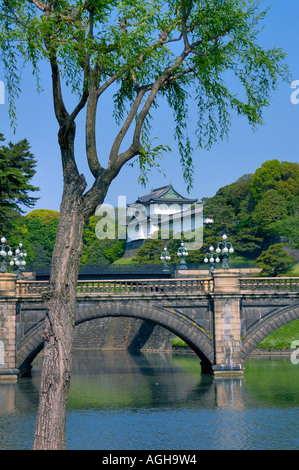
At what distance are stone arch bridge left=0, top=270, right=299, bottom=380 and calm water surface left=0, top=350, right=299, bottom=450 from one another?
1728 millimetres

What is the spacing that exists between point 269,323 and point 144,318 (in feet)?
24.7

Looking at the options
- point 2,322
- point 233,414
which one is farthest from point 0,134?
point 233,414

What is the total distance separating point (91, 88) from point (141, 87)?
1.64m

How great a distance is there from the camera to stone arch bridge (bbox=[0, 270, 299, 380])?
3725 centimetres

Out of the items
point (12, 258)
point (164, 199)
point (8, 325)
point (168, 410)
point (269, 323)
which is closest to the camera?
point (168, 410)

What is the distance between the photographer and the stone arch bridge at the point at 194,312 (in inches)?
1467

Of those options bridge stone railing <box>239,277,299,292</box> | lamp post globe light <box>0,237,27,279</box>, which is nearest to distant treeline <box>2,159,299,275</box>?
lamp post globe light <box>0,237,27,279</box>

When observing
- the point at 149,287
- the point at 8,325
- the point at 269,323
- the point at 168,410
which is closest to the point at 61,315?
the point at 168,410

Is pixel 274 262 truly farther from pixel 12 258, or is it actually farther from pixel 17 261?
pixel 17 261

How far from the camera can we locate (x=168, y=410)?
27.1m

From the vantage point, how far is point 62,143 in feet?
41.8

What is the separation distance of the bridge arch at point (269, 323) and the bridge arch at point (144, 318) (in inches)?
99.9

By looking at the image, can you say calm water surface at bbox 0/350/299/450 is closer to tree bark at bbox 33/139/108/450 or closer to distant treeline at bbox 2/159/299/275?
tree bark at bbox 33/139/108/450

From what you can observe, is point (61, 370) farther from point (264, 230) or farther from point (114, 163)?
point (264, 230)
